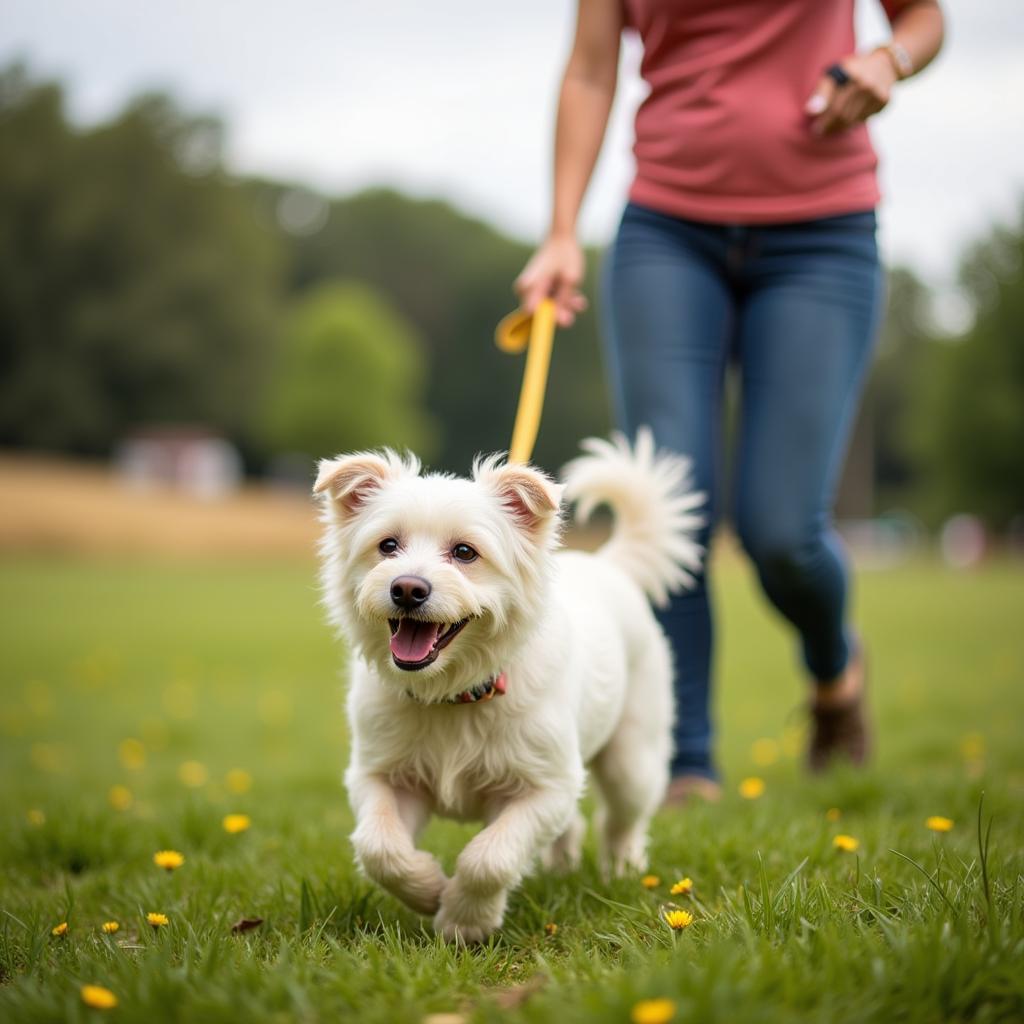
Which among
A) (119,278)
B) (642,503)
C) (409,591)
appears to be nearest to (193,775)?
(642,503)

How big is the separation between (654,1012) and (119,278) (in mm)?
51703

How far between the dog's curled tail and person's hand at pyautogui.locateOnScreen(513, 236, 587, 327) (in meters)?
0.52

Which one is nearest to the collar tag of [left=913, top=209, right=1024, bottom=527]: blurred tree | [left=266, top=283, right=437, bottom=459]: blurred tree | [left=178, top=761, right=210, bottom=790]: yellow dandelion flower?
[left=178, top=761, right=210, bottom=790]: yellow dandelion flower

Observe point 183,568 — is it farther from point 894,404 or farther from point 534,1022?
point 894,404

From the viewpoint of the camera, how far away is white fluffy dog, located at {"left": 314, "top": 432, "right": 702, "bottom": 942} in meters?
2.77

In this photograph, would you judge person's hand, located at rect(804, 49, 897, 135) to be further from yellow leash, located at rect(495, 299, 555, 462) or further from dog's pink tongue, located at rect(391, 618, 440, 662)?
dog's pink tongue, located at rect(391, 618, 440, 662)

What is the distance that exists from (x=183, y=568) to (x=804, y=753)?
87.8 ft

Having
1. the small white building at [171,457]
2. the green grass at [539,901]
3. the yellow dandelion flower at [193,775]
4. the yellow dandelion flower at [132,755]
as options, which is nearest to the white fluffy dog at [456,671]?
the green grass at [539,901]

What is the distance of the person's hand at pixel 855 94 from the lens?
12.2 ft

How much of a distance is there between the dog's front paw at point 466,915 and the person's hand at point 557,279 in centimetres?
210

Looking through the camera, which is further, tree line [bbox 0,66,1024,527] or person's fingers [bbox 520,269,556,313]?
tree line [bbox 0,66,1024,527]

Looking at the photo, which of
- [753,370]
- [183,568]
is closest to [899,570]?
[183,568]

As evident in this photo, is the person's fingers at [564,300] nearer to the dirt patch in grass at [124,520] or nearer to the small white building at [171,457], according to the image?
the dirt patch in grass at [124,520]

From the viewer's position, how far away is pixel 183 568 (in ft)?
98.1
